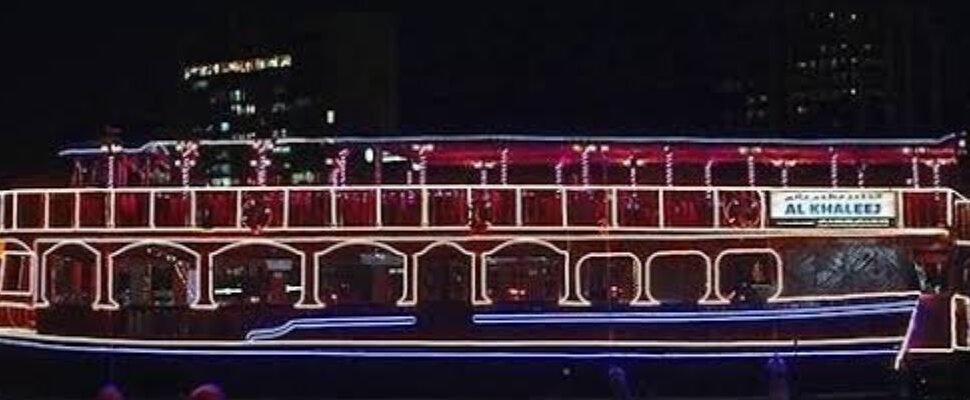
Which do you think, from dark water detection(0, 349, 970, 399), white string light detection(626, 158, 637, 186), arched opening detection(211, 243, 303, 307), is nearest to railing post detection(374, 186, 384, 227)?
arched opening detection(211, 243, 303, 307)

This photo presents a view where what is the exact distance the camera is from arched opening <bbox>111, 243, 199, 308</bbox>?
27.0 metres

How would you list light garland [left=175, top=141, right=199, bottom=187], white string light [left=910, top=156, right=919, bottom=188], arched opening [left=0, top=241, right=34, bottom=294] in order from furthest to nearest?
arched opening [left=0, top=241, right=34, bottom=294] → white string light [left=910, top=156, right=919, bottom=188] → light garland [left=175, top=141, right=199, bottom=187]

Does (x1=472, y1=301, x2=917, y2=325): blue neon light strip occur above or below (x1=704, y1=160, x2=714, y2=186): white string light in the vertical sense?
below

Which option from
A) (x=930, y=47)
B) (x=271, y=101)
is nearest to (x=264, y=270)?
(x=930, y=47)

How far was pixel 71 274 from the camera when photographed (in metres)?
27.6

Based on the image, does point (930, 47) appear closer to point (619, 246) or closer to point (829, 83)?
point (829, 83)

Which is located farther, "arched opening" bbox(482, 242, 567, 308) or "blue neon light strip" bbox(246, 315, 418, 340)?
"blue neon light strip" bbox(246, 315, 418, 340)

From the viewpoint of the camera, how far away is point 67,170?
28.7 metres

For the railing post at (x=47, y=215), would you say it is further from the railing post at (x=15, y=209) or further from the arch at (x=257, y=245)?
the arch at (x=257, y=245)

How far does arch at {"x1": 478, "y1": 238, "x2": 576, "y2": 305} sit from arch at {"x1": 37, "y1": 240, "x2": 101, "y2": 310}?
6.42 meters

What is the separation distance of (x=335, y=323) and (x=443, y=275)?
1.96 m

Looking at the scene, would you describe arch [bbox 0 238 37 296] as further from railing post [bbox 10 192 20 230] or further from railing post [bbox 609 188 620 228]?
railing post [bbox 609 188 620 228]

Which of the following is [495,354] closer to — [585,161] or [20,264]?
[585,161]

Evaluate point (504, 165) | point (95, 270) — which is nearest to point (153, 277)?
point (95, 270)
